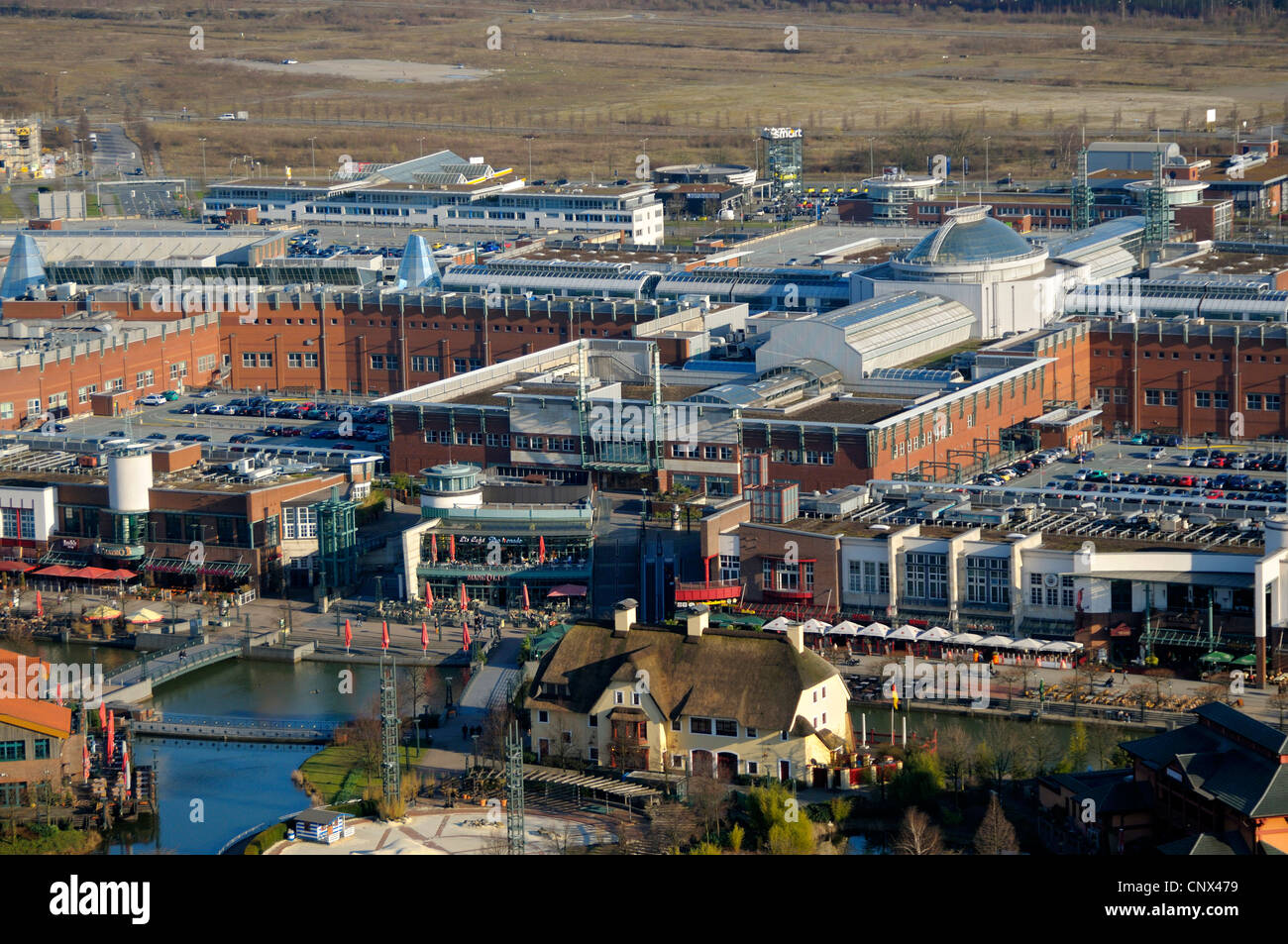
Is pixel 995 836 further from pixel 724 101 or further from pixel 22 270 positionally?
pixel 724 101

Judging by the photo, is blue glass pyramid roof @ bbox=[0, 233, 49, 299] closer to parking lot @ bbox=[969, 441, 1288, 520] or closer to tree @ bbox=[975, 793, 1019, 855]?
parking lot @ bbox=[969, 441, 1288, 520]

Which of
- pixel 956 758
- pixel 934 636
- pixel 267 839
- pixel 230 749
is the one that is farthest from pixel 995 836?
pixel 230 749

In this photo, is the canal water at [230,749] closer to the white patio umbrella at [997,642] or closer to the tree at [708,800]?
the tree at [708,800]

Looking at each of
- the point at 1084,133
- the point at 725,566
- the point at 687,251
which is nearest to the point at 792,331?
the point at 725,566

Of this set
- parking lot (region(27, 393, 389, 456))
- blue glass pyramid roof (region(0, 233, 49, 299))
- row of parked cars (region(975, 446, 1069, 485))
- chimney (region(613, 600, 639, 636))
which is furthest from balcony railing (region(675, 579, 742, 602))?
blue glass pyramid roof (region(0, 233, 49, 299))

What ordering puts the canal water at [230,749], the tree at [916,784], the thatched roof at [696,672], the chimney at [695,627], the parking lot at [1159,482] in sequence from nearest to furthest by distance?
the tree at [916,784] < the canal water at [230,749] < the thatched roof at [696,672] < the chimney at [695,627] < the parking lot at [1159,482]

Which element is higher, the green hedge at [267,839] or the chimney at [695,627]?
the chimney at [695,627]

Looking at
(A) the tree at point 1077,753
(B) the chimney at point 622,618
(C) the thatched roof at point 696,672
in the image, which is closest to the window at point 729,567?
(C) the thatched roof at point 696,672
